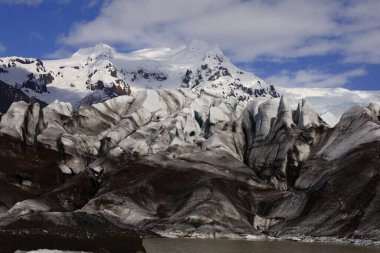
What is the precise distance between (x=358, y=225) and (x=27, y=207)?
3166 inches

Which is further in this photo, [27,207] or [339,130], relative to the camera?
[339,130]

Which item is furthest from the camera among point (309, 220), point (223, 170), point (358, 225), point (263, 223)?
point (223, 170)

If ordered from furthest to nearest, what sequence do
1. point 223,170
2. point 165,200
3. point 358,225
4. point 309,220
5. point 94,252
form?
point 223,170, point 165,200, point 309,220, point 358,225, point 94,252

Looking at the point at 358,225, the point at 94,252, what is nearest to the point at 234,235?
the point at 358,225

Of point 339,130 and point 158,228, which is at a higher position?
point 339,130

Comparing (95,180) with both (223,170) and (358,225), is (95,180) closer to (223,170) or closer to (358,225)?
(223,170)

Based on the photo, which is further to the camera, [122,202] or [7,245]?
[122,202]

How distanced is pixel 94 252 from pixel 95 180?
13220cm

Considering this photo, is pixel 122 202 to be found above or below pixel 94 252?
below

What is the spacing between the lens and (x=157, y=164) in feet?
642

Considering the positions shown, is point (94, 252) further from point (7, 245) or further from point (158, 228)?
point (158, 228)

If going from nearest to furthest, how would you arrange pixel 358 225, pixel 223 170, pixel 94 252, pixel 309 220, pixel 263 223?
pixel 94 252, pixel 358 225, pixel 309 220, pixel 263 223, pixel 223 170

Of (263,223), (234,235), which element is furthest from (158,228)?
(263,223)

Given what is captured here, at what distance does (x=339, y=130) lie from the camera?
19438cm
